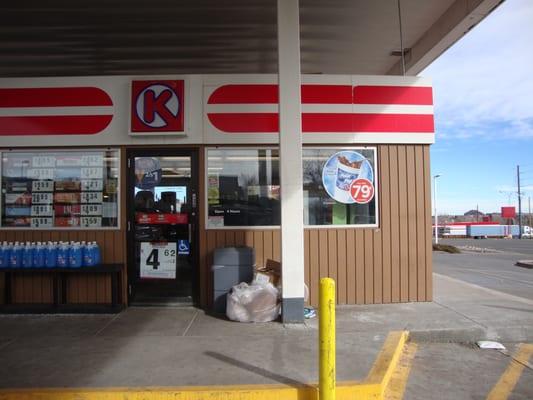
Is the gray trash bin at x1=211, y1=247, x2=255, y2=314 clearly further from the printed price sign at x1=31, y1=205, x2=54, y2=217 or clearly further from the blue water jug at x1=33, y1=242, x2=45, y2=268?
the printed price sign at x1=31, y1=205, x2=54, y2=217

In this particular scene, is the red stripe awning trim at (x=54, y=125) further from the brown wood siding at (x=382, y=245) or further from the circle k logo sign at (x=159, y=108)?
the brown wood siding at (x=382, y=245)

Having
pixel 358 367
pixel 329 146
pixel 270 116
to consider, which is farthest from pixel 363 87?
pixel 358 367

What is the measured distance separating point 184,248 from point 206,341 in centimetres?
217

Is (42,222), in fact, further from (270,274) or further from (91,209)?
(270,274)

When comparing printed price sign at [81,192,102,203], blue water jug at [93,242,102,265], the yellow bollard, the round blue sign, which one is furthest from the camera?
printed price sign at [81,192,102,203]

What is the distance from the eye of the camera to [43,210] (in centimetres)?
774

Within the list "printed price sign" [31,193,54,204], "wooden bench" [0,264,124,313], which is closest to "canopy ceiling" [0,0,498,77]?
"printed price sign" [31,193,54,204]

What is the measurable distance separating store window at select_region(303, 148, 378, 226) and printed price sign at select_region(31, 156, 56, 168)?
410 centimetres

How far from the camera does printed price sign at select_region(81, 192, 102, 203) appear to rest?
7.69 m

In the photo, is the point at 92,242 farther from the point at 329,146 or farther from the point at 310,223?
the point at 329,146

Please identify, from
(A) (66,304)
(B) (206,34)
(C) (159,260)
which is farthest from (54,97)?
(B) (206,34)

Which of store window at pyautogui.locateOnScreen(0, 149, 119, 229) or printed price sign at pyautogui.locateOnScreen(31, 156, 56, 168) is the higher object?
printed price sign at pyautogui.locateOnScreen(31, 156, 56, 168)

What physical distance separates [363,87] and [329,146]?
1.08 meters

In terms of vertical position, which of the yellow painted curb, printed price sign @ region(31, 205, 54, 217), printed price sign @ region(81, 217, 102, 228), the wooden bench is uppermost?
printed price sign @ region(31, 205, 54, 217)
